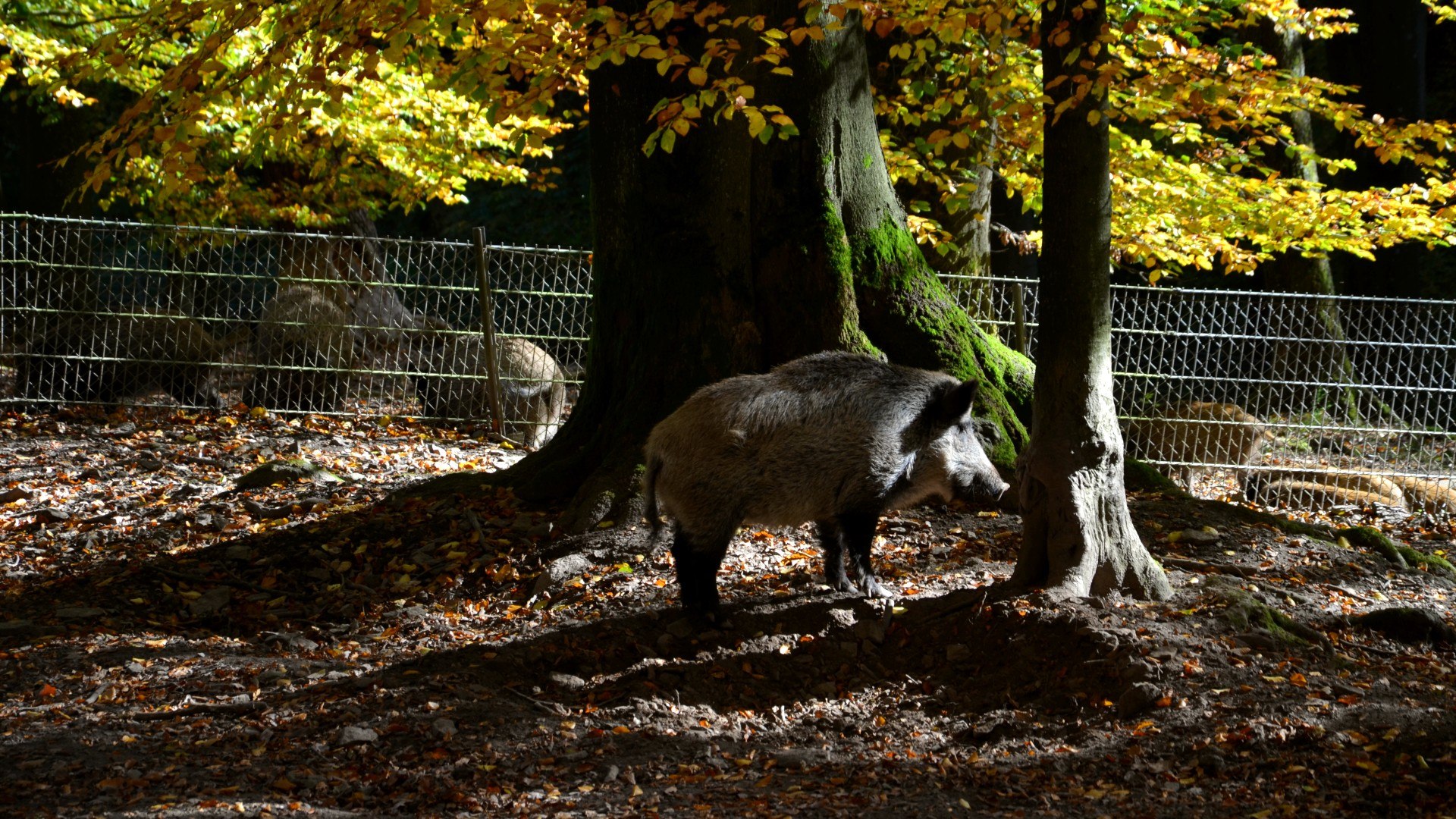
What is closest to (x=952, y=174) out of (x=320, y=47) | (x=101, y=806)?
(x=320, y=47)

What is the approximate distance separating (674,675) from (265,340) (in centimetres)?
611

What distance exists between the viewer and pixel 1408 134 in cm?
785

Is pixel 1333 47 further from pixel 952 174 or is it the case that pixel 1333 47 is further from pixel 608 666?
pixel 608 666

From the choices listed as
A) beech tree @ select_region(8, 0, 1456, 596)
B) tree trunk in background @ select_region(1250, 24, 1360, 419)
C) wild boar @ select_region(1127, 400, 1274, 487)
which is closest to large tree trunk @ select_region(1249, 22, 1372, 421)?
tree trunk in background @ select_region(1250, 24, 1360, 419)

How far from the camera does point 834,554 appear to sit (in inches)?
202

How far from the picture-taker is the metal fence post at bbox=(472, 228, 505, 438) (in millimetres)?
8953

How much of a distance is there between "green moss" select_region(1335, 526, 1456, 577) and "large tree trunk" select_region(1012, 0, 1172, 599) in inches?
80.1

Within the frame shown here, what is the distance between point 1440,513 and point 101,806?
8.58 m

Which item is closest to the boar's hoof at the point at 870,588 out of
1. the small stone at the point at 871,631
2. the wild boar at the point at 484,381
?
the small stone at the point at 871,631

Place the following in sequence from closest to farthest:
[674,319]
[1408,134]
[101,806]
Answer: [101,806], [674,319], [1408,134]

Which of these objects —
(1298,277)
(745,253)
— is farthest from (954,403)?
(1298,277)

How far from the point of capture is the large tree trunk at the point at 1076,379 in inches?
176

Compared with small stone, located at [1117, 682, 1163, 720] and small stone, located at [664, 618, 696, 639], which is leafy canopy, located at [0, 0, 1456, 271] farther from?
small stone, located at [1117, 682, 1163, 720]

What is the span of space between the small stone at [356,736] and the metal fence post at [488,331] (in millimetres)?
5266
